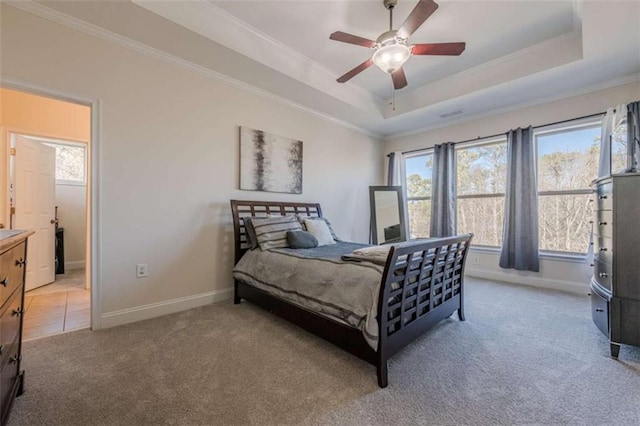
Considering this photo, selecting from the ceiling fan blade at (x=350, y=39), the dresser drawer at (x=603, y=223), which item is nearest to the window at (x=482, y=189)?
the dresser drawer at (x=603, y=223)

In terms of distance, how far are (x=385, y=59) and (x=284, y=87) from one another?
1555 mm

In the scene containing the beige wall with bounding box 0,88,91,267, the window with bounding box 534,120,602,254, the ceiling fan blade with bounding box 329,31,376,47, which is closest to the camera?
the ceiling fan blade with bounding box 329,31,376,47

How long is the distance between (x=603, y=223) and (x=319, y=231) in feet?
8.64

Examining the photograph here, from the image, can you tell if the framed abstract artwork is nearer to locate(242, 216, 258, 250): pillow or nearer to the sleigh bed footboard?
locate(242, 216, 258, 250): pillow

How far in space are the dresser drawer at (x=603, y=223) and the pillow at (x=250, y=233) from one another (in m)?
3.08

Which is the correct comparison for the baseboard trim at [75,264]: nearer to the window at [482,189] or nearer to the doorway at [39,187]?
the doorway at [39,187]

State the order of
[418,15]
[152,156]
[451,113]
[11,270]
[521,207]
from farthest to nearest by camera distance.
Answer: [451,113] → [521,207] → [152,156] → [418,15] → [11,270]

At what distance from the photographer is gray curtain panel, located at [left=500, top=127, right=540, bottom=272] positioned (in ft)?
12.3

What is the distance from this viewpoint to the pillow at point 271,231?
9.65 ft

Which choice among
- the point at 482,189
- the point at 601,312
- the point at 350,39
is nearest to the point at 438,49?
the point at 350,39

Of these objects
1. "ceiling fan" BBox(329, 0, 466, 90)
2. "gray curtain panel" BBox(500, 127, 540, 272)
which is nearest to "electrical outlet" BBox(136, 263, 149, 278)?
"ceiling fan" BBox(329, 0, 466, 90)

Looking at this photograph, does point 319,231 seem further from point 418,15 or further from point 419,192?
point 419,192

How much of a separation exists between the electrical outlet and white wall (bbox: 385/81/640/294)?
4609mm

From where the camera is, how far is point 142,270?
8.59 feet
